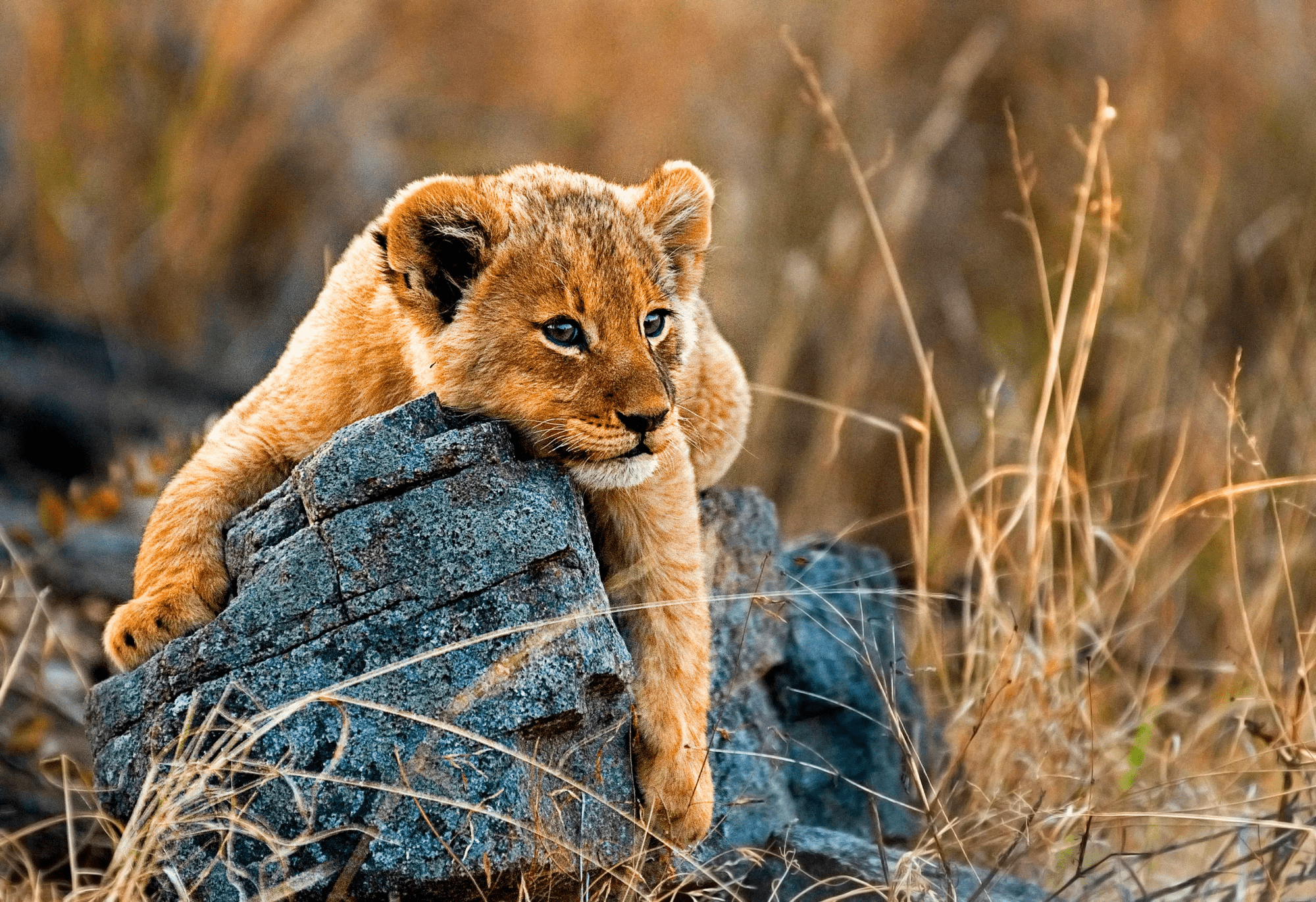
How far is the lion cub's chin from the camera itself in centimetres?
371

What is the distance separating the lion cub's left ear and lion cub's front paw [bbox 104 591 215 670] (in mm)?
1731

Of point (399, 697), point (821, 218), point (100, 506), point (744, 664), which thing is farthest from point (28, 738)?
point (821, 218)

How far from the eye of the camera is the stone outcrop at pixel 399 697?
3.43 meters

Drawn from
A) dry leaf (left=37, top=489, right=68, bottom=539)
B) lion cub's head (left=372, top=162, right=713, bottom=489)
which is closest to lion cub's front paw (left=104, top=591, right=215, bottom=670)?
lion cub's head (left=372, top=162, right=713, bottom=489)

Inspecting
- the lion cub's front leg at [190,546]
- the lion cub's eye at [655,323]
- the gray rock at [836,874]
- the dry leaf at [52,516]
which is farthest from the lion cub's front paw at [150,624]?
the dry leaf at [52,516]

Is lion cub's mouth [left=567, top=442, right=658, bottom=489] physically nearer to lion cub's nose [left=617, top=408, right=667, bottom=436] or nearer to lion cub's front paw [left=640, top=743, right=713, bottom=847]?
lion cub's nose [left=617, top=408, right=667, bottom=436]

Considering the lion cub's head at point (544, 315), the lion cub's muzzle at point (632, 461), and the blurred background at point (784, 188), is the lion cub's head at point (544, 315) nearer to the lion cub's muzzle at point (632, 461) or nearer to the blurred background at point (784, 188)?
the lion cub's muzzle at point (632, 461)

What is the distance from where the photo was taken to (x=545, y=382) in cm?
368

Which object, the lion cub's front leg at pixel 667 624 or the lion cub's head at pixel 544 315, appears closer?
the lion cub's head at pixel 544 315

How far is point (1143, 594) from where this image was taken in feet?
25.0

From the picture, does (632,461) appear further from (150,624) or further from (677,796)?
A: (150,624)

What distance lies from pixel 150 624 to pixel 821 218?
8.61 m

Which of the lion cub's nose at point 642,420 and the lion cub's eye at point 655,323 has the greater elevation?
the lion cub's eye at point 655,323

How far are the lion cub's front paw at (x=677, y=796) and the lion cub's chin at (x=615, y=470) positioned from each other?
77 cm
